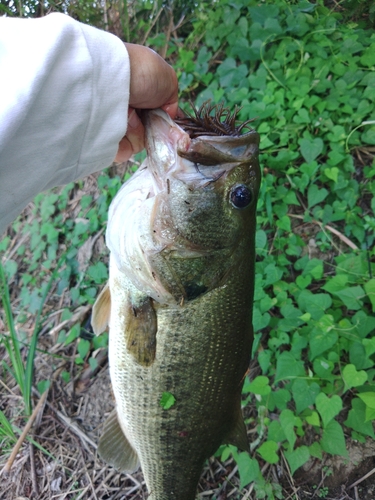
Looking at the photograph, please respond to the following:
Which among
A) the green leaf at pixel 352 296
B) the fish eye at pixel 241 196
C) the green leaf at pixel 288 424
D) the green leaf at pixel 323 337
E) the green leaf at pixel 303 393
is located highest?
the fish eye at pixel 241 196

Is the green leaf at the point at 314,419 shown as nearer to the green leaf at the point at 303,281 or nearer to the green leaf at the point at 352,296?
the green leaf at the point at 352,296

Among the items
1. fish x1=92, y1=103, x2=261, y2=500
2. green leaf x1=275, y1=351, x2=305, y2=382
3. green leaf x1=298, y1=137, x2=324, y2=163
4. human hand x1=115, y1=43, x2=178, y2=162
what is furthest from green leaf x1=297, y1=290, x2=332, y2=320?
human hand x1=115, y1=43, x2=178, y2=162

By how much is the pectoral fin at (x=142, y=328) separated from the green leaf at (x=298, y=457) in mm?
1007

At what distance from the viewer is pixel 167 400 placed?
161 cm

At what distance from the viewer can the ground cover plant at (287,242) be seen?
6.75 feet

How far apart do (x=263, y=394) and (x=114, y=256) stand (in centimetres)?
115

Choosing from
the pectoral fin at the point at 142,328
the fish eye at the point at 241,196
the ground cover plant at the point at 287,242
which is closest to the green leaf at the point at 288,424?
the ground cover plant at the point at 287,242

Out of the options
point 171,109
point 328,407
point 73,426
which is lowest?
point 73,426

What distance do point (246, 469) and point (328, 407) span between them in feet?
1.79

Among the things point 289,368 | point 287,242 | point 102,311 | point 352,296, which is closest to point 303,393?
point 289,368

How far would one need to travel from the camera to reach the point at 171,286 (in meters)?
1.44

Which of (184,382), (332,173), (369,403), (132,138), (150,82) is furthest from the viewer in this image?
(332,173)

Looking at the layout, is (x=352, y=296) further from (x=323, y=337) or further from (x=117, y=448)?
(x=117, y=448)

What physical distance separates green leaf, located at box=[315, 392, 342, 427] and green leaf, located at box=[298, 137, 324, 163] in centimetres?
147
